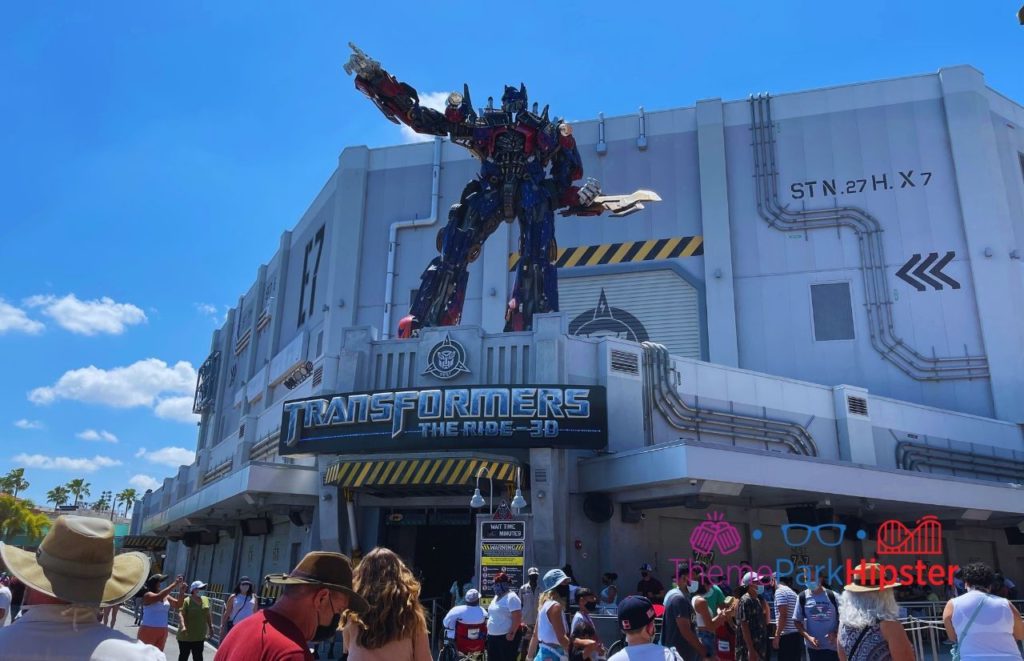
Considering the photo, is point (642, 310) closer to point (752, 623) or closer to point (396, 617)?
point (752, 623)

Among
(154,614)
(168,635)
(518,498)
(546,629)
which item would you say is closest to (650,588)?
(518,498)

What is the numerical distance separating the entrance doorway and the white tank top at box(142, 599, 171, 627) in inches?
399

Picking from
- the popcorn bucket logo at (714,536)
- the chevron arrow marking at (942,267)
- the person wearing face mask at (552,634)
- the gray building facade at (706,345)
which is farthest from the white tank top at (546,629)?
the chevron arrow marking at (942,267)

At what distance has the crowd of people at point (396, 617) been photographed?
2992 mm

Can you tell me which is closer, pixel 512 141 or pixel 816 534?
pixel 816 534

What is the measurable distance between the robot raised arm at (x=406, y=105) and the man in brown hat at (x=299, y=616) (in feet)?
61.7

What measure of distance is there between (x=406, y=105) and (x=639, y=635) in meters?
18.8

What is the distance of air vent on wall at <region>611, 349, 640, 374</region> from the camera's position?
1997 cm

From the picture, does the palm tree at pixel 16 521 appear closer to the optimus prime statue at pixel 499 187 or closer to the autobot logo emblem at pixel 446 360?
the optimus prime statue at pixel 499 187

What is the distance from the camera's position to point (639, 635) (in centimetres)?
464

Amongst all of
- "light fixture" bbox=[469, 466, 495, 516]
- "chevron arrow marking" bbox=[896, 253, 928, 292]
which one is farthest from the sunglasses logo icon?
"chevron arrow marking" bbox=[896, 253, 928, 292]

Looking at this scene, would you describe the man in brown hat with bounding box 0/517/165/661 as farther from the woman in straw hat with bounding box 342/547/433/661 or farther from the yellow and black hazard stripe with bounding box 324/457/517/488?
the yellow and black hazard stripe with bounding box 324/457/517/488

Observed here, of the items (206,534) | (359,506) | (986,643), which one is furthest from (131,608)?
(986,643)

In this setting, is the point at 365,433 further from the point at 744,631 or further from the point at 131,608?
the point at 131,608
